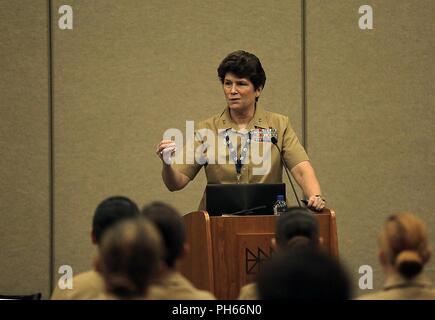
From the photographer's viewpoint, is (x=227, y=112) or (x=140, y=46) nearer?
(x=227, y=112)

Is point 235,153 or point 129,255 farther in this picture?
point 235,153

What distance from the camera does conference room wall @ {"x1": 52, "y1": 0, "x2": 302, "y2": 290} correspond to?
586 centimetres

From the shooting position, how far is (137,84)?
588 cm

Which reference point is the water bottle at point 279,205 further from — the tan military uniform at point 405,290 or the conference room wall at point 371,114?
the conference room wall at point 371,114

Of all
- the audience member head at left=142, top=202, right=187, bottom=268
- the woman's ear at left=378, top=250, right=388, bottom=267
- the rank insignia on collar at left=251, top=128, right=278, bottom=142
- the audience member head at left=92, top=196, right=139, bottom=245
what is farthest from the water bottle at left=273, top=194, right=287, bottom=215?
the woman's ear at left=378, top=250, right=388, bottom=267

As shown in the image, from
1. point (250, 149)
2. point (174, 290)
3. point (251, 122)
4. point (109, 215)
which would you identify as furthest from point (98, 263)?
point (251, 122)

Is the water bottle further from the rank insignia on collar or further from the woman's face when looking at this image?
the woman's face

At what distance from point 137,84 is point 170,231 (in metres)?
3.46

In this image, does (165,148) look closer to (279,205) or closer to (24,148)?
(279,205)

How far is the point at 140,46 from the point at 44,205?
1306 mm
